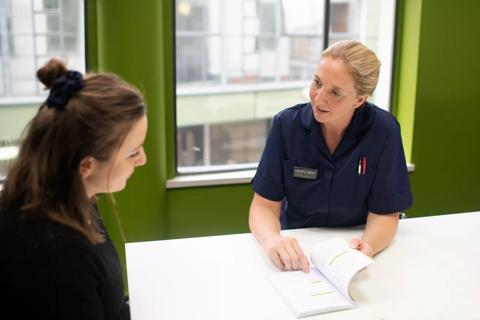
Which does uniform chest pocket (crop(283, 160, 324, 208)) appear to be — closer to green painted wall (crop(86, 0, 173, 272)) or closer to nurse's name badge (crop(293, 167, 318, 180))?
nurse's name badge (crop(293, 167, 318, 180))

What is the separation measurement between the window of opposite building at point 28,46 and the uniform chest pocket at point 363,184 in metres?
1.59

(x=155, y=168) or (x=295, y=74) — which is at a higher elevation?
(x=295, y=74)

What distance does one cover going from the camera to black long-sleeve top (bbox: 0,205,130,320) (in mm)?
972

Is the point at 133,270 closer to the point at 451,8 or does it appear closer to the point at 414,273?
the point at 414,273

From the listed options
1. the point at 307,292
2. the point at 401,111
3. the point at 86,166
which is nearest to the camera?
the point at 86,166

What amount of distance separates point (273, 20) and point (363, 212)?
1.54m

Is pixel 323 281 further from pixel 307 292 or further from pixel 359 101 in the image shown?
pixel 359 101

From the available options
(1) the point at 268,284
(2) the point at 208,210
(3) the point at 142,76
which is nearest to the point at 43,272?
(1) the point at 268,284

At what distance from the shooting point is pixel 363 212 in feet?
5.89

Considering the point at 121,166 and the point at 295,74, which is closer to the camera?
the point at 121,166

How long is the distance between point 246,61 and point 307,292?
1.90 m

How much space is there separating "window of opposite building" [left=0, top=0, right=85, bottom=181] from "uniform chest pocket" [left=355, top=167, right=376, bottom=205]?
1.59 meters

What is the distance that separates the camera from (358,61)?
162 centimetres

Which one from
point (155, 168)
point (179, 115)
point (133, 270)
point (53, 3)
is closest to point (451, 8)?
point (179, 115)
